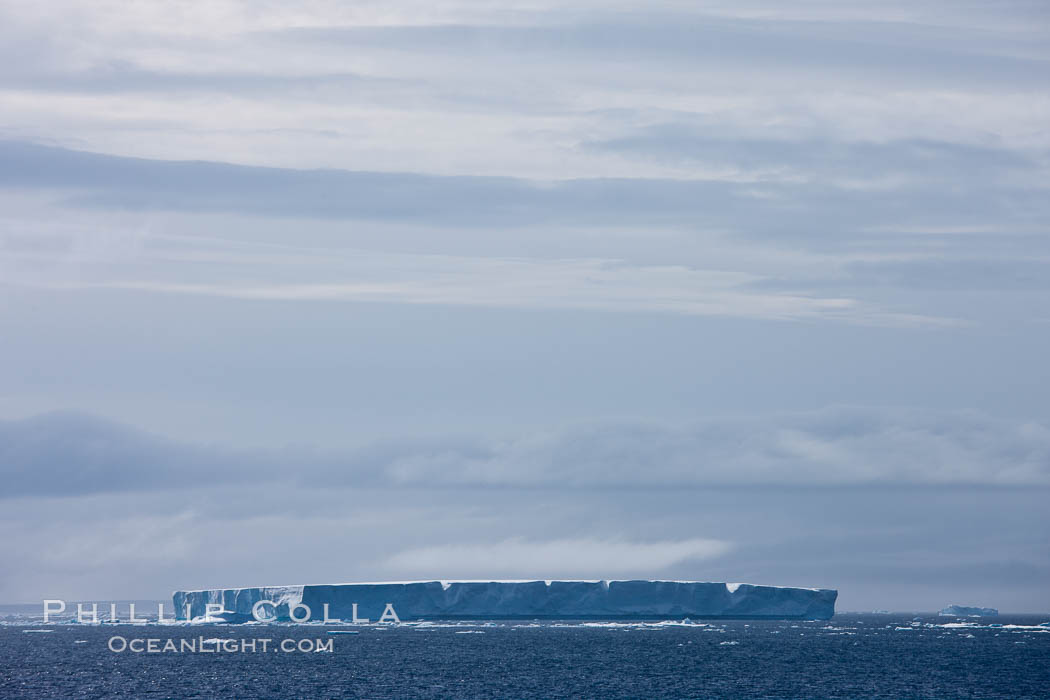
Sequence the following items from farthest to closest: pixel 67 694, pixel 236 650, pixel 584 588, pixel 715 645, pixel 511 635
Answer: pixel 584 588 → pixel 511 635 → pixel 715 645 → pixel 236 650 → pixel 67 694

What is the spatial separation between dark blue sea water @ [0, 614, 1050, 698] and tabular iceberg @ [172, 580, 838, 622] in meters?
2.76

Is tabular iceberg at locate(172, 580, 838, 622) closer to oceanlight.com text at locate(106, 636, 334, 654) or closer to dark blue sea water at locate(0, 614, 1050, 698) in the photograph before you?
dark blue sea water at locate(0, 614, 1050, 698)

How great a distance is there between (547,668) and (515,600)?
4811 centimetres

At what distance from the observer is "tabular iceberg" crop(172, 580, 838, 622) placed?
11031cm

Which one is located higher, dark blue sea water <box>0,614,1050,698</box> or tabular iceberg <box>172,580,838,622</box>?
tabular iceberg <box>172,580,838,622</box>

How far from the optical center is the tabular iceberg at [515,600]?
362ft

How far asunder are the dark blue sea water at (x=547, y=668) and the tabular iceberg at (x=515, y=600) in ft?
9.05

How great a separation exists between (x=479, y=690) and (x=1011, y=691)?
21.7 meters

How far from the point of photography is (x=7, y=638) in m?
120

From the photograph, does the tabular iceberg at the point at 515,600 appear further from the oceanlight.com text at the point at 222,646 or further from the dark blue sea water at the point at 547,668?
the oceanlight.com text at the point at 222,646

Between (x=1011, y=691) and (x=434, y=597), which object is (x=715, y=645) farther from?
(x=1011, y=691)

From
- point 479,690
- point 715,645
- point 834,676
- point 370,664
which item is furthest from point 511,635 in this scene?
point 479,690

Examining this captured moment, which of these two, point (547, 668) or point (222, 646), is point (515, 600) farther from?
point (547, 668)

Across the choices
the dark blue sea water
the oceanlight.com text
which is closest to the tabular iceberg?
the dark blue sea water
